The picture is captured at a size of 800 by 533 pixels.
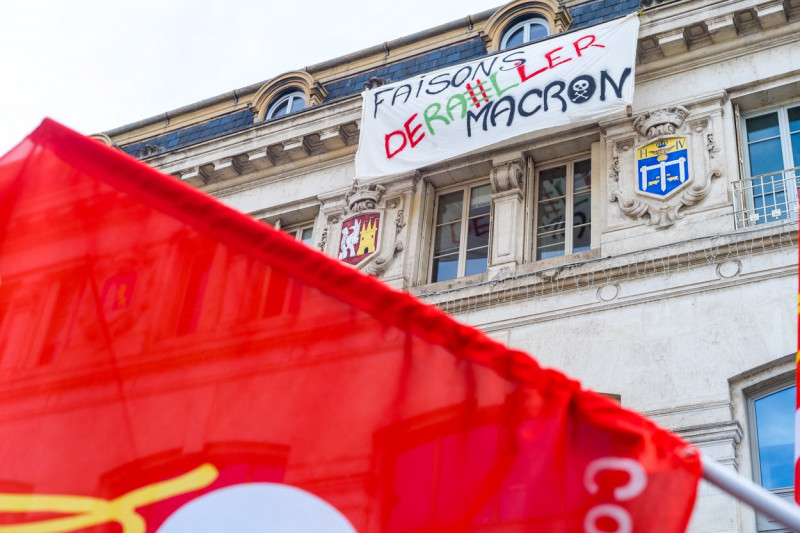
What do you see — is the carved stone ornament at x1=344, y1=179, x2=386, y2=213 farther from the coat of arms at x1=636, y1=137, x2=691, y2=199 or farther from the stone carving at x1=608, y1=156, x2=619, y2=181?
the coat of arms at x1=636, y1=137, x2=691, y2=199

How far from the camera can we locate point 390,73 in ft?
51.2

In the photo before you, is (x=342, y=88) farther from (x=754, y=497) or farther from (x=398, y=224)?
(x=754, y=497)

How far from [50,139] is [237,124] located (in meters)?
13.0

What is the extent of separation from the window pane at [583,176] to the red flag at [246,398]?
29.5 ft

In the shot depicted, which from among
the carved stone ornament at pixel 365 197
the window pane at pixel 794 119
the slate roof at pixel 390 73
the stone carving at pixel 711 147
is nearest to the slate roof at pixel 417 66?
the slate roof at pixel 390 73

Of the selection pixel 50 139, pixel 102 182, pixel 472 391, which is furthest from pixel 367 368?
pixel 50 139

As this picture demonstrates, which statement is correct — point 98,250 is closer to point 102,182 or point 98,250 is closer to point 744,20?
point 102,182

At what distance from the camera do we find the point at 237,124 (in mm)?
17031

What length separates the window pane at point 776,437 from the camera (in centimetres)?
899

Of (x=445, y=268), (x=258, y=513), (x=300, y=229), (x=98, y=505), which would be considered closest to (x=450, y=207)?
(x=445, y=268)

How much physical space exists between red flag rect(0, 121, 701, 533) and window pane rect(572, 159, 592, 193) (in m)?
8.98

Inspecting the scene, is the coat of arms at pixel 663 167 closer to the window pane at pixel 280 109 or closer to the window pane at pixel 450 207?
the window pane at pixel 450 207

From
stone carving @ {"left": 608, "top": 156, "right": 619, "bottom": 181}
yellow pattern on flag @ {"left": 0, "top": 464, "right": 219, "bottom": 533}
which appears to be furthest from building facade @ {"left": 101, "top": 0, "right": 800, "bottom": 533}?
yellow pattern on flag @ {"left": 0, "top": 464, "right": 219, "bottom": 533}

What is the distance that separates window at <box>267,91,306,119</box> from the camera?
54.6ft
